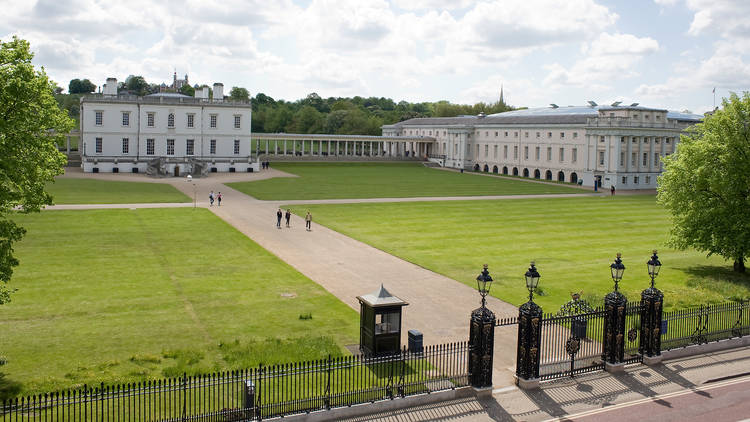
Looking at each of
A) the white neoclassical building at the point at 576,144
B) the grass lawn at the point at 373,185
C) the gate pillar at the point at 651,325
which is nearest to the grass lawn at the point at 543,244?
the gate pillar at the point at 651,325

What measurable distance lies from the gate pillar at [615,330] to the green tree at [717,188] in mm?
15460

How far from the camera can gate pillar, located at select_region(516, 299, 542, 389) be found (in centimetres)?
1802

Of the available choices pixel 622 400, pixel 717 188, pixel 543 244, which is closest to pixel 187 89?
pixel 543 244

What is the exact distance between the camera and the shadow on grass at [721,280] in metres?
28.8

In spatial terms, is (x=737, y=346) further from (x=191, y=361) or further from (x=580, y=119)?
(x=580, y=119)

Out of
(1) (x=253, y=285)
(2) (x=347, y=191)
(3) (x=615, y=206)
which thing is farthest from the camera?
(2) (x=347, y=191)

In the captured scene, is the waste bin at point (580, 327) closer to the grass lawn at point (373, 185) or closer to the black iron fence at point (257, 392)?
the black iron fence at point (257, 392)

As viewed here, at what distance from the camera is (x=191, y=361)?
63.1 ft

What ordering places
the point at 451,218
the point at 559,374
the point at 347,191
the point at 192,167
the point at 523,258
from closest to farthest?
the point at 559,374, the point at 523,258, the point at 451,218, the point at 347,191, the point at 192,167

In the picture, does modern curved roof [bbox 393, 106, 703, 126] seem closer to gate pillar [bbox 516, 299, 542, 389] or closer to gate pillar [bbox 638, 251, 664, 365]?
gate pillar [bbox 638, 251, 664, 365]

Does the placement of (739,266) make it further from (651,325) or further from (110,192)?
(110,192)

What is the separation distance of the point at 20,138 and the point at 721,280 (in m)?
30.8

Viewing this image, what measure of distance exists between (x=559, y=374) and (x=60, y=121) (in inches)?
695

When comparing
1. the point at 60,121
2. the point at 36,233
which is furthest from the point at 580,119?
the point at 60,121
